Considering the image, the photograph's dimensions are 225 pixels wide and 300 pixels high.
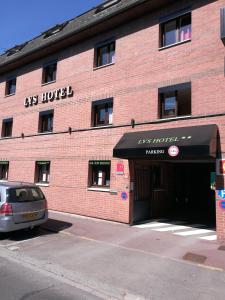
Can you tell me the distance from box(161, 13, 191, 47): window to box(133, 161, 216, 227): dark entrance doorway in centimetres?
500

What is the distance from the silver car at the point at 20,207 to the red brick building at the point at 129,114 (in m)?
3.21

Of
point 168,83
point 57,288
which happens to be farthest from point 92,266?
point 168,83

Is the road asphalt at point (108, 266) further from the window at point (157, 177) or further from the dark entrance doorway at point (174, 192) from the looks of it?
the window at point (157, 177)

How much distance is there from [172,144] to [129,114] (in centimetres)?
301

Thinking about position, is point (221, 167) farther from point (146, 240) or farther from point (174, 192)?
point (174, 192)

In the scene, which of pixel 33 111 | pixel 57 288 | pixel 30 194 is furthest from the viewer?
pixel 33 111

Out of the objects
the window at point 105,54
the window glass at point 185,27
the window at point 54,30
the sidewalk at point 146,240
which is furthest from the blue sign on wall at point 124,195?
the window at point 54,30

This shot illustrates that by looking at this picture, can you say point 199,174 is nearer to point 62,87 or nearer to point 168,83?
point 168,83

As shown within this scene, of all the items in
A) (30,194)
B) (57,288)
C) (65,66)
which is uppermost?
(65,66)

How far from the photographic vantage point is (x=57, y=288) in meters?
5.32

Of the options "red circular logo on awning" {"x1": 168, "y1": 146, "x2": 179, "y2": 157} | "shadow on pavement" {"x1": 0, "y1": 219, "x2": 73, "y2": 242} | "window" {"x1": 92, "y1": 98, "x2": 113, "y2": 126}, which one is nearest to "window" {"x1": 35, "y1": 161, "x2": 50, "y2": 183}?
"window" {"x1": 92, "y1": 98, "x2": 113, "y2": 126}

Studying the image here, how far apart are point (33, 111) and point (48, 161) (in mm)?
3301

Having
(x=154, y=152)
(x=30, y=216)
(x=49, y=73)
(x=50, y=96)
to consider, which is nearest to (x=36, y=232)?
(x=30, y=216)

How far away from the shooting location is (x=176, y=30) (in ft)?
37.4
